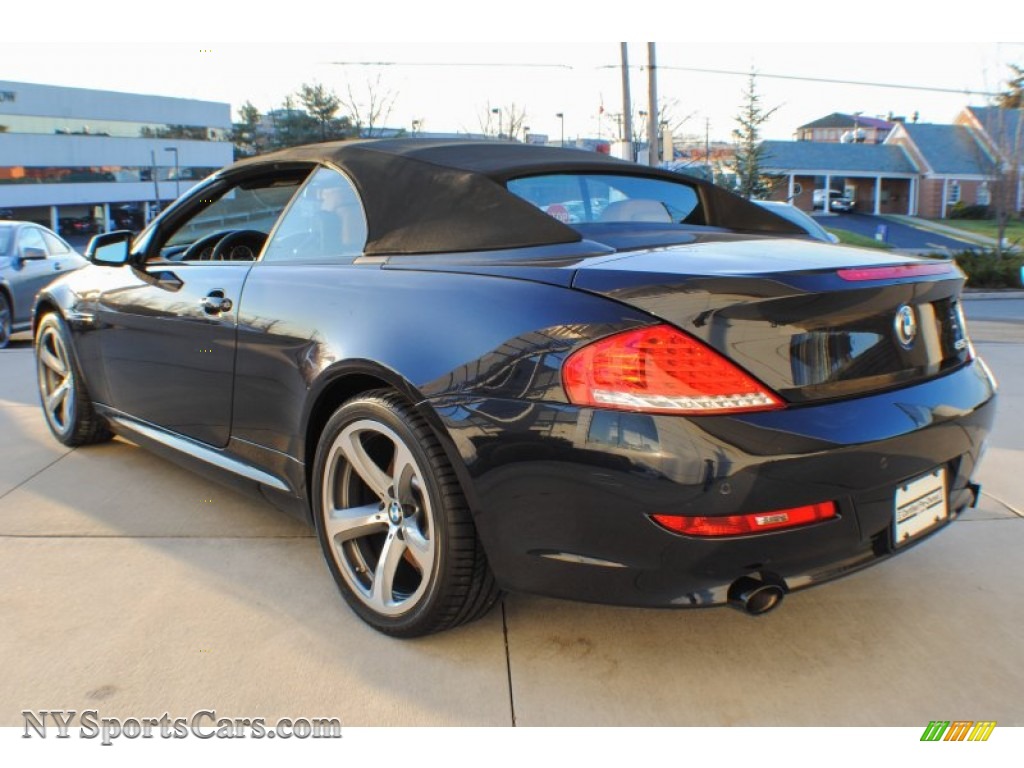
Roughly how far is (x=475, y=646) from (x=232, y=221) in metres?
2.37

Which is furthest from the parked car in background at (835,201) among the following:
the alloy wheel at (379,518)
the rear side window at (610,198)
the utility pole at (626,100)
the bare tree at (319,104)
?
the alloy wheel at (379,518)

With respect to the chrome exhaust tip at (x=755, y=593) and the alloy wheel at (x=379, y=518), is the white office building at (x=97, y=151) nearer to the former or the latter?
the alloy wheel at (x=379, y=518)

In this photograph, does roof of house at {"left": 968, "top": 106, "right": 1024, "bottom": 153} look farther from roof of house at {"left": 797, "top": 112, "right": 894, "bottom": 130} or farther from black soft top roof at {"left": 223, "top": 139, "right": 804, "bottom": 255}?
roof of house at {"left": 797, "top": 112, "right": 894, "bottom": 130}

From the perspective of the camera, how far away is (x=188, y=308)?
11.7 feet

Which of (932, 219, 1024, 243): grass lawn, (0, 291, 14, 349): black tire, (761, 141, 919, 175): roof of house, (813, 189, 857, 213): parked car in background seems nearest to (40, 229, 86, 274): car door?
(0, 291, 14, 349): black tire

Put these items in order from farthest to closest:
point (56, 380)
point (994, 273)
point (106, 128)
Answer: point (106, 128) < point (994, 273) < point (56, 380)

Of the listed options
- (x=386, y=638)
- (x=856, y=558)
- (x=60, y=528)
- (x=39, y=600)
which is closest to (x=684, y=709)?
(x=856, y=558)

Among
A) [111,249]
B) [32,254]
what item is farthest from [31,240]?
[111,249]

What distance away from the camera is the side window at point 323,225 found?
3.11 m

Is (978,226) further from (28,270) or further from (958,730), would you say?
(958,730)

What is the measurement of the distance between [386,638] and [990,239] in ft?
161

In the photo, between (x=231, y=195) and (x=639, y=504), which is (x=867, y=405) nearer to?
(x=639, y=504)

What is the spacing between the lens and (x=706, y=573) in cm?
220

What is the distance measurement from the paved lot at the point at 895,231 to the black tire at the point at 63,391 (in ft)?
Result: 129
